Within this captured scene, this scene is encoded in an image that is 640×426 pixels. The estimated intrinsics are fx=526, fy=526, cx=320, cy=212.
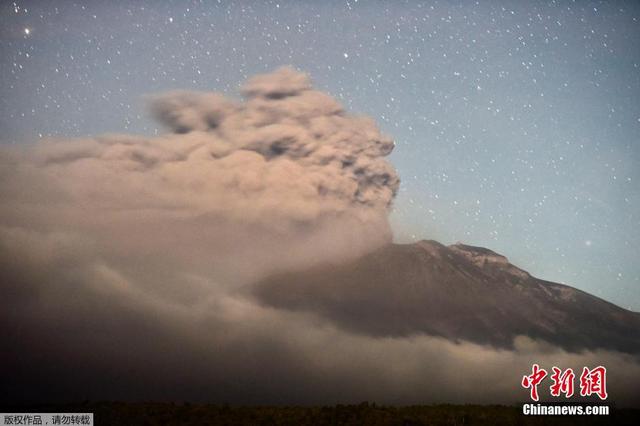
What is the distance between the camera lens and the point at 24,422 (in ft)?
96.3

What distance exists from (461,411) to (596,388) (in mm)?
10217

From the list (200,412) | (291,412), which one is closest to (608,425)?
(291,412)

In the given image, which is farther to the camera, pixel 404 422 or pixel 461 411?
pixel 461 411

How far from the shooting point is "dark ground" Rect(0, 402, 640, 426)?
32.8 m

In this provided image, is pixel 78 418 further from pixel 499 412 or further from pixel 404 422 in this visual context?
pixel 499 412

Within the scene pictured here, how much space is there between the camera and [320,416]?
33.7 metres

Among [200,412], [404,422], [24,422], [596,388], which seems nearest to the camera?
[24,422]

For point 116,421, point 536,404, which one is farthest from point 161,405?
point 536,404

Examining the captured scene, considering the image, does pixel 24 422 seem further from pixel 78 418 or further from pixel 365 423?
pixel 365 423

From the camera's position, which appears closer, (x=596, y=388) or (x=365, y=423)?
(x=365, y=423)

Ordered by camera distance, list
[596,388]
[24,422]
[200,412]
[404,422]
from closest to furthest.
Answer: [24,422]
[404,422]
[200,412]
[596,388]

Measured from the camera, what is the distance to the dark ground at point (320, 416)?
32.8 meters

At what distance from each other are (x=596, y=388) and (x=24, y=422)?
1443 inches

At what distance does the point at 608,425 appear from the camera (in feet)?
112
